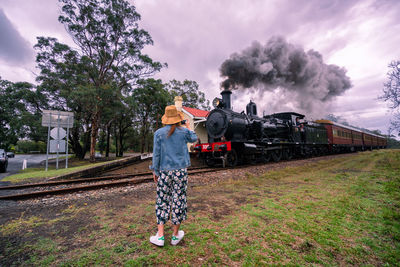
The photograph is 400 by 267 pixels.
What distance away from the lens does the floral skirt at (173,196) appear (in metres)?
2.23

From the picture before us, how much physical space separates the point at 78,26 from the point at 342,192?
23.6 metres

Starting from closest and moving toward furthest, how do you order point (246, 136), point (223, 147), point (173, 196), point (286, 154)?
point (173, 196) < point (223, 147) < point (246, 136) < point (286, 154)

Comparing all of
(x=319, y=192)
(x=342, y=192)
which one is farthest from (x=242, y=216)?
(x=342, y=192)

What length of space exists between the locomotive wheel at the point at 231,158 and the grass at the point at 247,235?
6590 mm

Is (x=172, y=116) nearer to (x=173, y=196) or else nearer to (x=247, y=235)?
(x=173, y=196)

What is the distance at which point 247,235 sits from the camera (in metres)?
2.30

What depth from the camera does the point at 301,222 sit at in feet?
8.61

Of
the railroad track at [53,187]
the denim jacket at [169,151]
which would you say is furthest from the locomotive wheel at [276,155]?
the denim jacket at [169,151]

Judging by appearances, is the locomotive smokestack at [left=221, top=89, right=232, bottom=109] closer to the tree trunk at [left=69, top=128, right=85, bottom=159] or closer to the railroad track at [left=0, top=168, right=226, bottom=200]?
the railroad track at [left=0, top=168, right=226, bottom=200]

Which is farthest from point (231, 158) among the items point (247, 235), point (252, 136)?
point (247, 235)

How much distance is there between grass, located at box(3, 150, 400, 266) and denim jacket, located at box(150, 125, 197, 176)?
950 millimetres

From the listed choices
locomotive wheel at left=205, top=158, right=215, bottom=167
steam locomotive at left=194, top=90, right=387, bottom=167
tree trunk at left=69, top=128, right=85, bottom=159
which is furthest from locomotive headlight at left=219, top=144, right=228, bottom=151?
tree trunk at left=69, top=128, right=85, bottom=159

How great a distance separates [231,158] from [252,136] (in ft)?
6.23

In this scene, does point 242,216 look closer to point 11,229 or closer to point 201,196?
point 201,196
